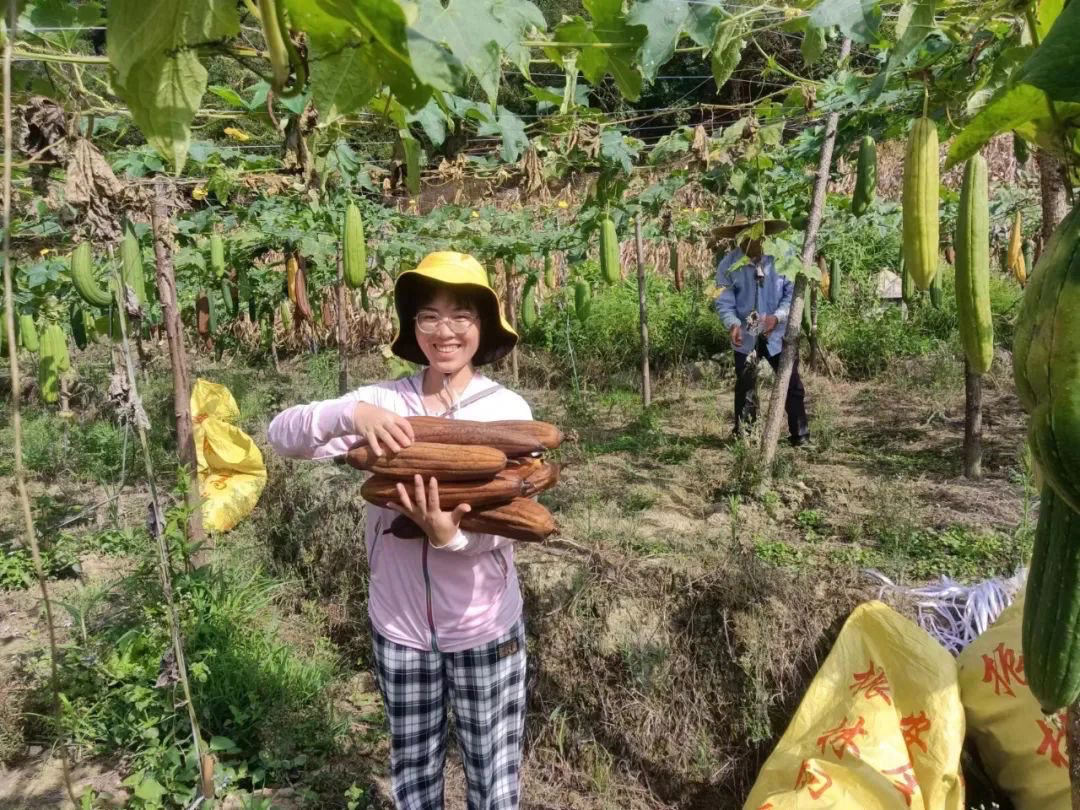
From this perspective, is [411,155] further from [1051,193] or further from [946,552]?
[946,552]

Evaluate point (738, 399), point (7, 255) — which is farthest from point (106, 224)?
point (738, 399)

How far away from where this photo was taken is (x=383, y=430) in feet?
5.82

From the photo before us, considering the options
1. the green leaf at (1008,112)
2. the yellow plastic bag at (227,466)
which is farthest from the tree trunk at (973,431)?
the yellow plastic bag at (227,466)

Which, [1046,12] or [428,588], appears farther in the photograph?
[428,588]

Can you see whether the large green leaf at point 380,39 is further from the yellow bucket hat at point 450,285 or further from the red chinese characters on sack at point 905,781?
the red chinese characters on sack at point 905,781

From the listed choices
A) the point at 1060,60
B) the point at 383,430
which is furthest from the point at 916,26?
the point at 383,430

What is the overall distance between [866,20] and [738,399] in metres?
5.22

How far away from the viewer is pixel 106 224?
2.15 metres

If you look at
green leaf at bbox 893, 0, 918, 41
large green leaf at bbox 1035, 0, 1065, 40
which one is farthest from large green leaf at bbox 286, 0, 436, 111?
green leaf at bbox 893, 0, 918, 41

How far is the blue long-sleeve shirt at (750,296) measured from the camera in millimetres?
6129

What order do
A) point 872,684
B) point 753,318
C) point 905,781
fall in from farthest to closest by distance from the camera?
point 753,318, point 872,684, point 905,781

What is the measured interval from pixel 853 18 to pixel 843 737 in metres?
1.86

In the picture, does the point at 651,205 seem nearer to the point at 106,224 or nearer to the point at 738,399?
the point at 738,399

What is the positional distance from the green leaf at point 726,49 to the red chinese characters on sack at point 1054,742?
1985 millimetres
